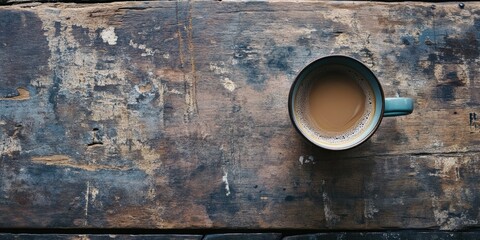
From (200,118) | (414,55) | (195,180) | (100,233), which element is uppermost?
(414,55)

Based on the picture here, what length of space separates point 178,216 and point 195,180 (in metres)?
0.08

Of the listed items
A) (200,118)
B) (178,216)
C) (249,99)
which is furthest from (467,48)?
(178,216)

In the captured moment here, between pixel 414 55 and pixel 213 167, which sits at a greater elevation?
pixel 414 55

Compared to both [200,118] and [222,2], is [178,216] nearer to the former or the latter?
[200,118]

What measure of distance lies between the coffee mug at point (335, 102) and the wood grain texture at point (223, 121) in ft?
0.17

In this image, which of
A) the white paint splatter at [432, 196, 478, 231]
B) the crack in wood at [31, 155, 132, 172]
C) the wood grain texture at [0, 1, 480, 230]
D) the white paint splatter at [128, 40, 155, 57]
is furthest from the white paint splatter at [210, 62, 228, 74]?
the white paint splatter at [432, 196, 478, 231]

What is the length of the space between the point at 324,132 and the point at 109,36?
0.50 meters

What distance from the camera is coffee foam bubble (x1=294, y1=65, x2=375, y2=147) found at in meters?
1.14

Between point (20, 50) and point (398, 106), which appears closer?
point (398, 106)

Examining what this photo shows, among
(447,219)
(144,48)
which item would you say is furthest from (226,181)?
(447,219)

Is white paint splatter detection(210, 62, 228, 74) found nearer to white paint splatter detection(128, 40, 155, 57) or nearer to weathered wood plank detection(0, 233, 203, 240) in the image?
white paint splatter detection(128, 40, 155, 57)

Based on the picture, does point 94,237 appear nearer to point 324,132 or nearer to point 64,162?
point 64,162

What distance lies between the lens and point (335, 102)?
3.81 ft

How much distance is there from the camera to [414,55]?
121 centimetres
